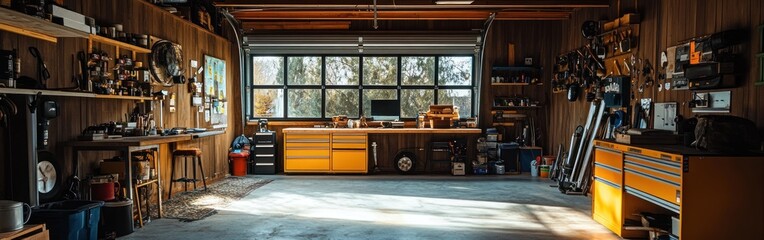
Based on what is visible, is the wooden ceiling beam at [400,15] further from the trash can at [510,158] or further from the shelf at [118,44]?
the shelf at [118,44]

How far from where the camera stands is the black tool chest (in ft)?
30.5

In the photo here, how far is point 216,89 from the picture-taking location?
8.59 metres

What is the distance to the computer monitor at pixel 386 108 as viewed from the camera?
9570 millimetres

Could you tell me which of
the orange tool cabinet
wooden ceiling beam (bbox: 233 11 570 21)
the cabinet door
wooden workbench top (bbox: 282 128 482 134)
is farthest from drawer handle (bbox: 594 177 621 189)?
the cabinet door

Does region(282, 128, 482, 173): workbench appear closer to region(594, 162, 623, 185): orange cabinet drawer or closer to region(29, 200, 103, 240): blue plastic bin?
region(594, 162, 623, 185): orange cabinet drawer

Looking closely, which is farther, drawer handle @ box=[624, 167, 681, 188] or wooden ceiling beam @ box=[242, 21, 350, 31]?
wooden ceiling beam @ box=[242, 21, 350, 31]

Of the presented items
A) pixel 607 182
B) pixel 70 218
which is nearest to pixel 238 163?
pixel 70 218

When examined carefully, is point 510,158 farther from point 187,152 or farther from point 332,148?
point 187,152

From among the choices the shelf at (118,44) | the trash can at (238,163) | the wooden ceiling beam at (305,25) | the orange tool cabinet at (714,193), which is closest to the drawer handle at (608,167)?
the orange tool cabinet at (714,193)

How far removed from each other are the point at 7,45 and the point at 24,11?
49 centimetres

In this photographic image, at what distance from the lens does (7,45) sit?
4.04 meters

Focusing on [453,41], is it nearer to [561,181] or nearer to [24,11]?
[561,181]

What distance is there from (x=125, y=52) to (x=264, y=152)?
379 centimetres

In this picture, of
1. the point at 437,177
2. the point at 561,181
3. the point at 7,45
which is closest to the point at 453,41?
the point at 437,177
